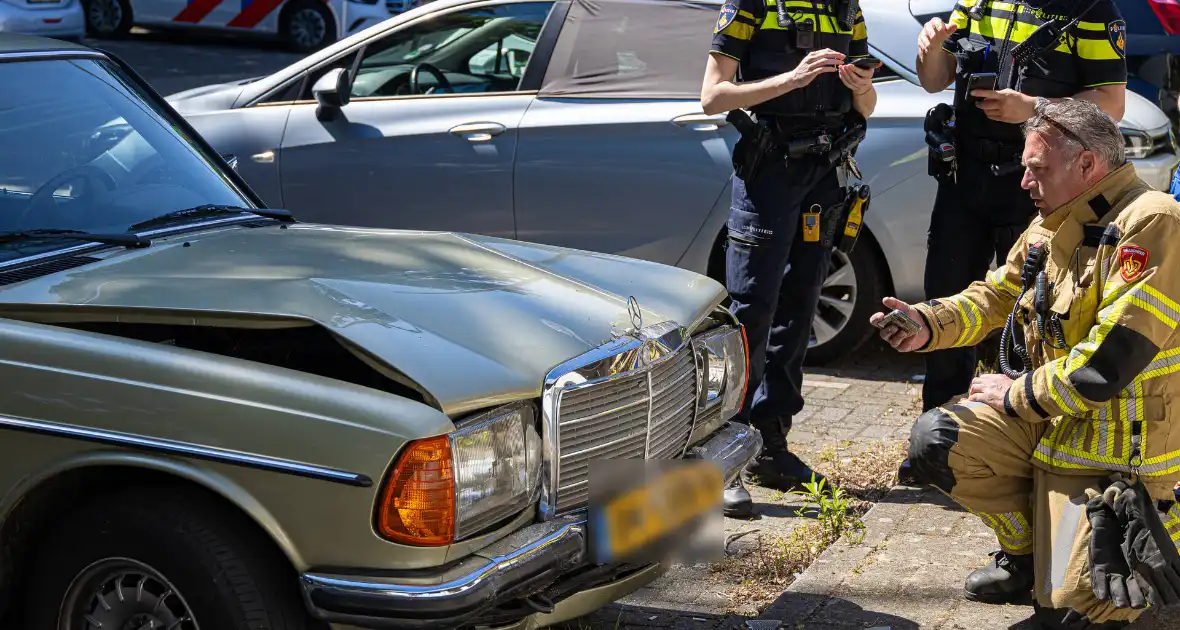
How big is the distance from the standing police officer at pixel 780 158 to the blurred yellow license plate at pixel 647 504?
1202mm

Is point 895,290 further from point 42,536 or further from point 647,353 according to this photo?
point 42,536

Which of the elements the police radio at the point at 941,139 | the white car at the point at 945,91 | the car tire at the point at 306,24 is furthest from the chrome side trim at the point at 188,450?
the car tire at the point at 306,24

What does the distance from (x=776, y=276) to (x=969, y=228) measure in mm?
757

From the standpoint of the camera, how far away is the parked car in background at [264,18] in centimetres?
1745

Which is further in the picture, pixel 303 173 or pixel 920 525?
pixel 303 173

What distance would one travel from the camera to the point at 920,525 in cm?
454

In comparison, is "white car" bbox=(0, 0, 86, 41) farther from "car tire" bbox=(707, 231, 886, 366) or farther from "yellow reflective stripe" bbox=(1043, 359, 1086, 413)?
"yellow reflective stripe" bbox=(1043, 359, 1086, 413)

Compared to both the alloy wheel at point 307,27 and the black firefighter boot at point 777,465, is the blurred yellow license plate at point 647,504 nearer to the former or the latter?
the black firefighter boot at point 777,465

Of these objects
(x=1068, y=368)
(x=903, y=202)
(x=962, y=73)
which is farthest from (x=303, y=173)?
(x=1068, y=368)

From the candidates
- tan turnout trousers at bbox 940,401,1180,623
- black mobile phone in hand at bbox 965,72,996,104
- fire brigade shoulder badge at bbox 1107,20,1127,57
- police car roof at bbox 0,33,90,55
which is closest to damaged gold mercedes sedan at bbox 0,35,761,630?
police car roof at bbox 0,33,90,55

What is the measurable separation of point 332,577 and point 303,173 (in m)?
4.20

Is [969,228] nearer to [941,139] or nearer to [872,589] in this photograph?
[941,139]

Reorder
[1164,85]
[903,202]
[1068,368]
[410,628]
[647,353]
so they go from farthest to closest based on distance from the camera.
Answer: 1. [1164,85]
2. [903,202]
3. [1068,368]
4. [647,353]
5. [410,628]

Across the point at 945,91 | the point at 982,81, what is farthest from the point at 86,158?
the point at 945,91
